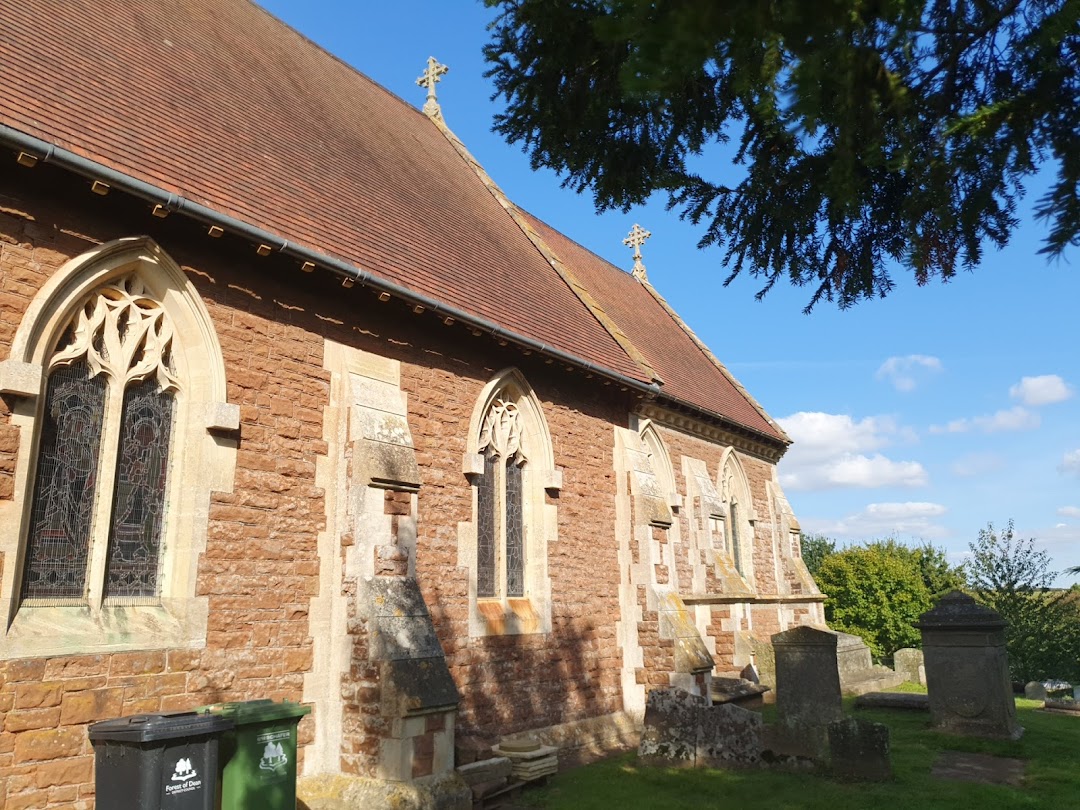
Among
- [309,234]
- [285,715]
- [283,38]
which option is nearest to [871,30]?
[285,715]

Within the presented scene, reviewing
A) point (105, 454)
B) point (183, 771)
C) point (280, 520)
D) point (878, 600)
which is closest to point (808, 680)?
point (280, 520)

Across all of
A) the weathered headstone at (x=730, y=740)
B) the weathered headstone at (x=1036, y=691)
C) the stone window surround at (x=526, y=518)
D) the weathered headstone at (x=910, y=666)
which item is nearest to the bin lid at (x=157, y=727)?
the stone window surround at (x=526, y=518)

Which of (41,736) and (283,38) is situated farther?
(283,38)

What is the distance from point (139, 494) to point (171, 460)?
399 mm

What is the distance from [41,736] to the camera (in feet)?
18.2

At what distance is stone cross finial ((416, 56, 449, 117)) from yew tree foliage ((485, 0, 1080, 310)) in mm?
12821

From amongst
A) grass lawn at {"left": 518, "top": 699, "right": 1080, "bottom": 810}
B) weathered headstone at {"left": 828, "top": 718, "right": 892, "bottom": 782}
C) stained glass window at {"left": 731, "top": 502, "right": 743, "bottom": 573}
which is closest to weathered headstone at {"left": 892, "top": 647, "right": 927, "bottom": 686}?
stained glass window at {"left": 731, "top": 502, "right": 743, "bottom": 573}

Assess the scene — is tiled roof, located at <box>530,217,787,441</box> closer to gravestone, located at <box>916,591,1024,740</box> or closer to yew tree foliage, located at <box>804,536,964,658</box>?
gravestone, located at <box>916,591,1024,740</box>

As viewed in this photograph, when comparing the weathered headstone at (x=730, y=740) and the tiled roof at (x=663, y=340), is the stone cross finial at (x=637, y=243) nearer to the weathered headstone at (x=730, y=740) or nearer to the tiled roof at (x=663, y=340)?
the tiled roof at (x=663, y=340)

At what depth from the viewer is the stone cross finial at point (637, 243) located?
75.4ft

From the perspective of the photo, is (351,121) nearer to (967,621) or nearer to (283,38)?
(283,38)

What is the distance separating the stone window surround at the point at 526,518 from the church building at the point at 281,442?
4 centimetres

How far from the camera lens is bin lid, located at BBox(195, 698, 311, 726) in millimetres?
5598

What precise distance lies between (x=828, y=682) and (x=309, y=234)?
7.87 m
